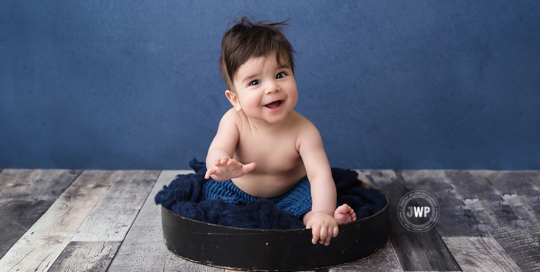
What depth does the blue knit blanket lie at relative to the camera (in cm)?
105

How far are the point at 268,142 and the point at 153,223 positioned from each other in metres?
0.39

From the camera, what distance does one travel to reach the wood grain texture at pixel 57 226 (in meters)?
1.06

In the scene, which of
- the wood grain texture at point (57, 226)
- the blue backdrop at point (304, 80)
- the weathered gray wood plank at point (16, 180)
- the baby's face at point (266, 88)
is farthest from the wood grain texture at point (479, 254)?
the weathered gray wood plank at point (16, 180)

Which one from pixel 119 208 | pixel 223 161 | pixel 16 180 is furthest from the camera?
pixel 16 180

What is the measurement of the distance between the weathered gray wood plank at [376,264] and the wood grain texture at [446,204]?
0.20 meters

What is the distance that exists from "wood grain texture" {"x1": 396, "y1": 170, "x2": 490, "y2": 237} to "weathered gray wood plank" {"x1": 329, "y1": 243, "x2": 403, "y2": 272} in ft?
0.65

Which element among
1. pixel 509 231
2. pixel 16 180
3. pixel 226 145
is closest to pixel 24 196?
pixel 16 180

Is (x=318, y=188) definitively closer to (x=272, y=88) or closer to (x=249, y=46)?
Answer: (x=272, y=88)

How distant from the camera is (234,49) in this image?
3.51 feet

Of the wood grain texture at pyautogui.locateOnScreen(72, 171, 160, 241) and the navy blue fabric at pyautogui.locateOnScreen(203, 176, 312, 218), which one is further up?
the navy blue fabric at pyautogui.locateOnScreen(203, 176, 312, 218)

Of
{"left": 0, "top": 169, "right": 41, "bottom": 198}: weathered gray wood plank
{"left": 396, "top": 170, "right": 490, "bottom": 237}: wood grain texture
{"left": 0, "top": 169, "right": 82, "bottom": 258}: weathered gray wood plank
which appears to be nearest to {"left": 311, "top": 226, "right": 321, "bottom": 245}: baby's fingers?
{"left": 396, "top": 170, "right": 490, "bottom": 237}: wood grain texture

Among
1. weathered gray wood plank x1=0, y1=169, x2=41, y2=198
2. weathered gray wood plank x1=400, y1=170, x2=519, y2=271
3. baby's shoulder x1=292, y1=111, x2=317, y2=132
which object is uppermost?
weathered gray wood plank x1=400, y1=170, x2=519, y2=271

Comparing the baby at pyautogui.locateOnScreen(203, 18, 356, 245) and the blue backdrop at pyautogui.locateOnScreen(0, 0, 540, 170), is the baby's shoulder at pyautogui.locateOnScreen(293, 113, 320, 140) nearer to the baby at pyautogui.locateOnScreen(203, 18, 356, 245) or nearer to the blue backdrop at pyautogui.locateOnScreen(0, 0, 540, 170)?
the baby at pyautogui.locateOnScreen(203, 18, 356, 245)

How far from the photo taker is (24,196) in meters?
1.44
